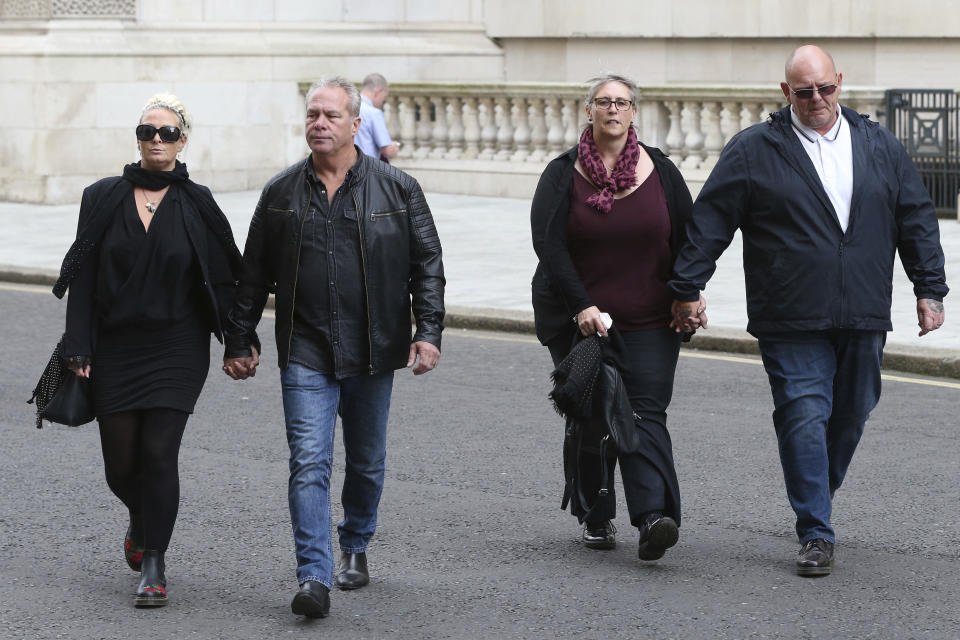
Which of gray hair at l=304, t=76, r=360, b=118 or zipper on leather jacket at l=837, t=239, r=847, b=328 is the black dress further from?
zipper on leather jacket at l=837, t=239, r=847, b=328

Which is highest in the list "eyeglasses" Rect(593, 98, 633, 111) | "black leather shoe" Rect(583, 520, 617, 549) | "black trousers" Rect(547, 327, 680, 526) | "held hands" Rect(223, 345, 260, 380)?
"eyeglasses" Rect(593, 98, 633, 111)

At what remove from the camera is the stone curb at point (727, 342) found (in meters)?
9.95

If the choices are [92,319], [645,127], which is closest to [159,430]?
[92,319]

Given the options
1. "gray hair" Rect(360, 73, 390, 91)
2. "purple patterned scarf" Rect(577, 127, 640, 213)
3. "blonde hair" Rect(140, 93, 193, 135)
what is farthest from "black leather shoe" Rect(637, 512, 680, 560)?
"gray hair" Rect(360, 73, 390, 91)

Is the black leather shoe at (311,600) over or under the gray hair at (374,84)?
under

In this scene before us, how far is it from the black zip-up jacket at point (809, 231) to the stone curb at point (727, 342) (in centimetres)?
395

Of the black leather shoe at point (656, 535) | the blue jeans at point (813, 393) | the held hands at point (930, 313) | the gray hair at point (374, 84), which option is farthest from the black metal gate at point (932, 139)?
the black leather shoe at point (656, 535)

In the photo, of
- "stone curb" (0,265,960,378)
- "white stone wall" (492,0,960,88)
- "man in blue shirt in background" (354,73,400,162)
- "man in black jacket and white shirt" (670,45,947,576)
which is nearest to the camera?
"man in black jacket and white shirt" (670,45,947,576)

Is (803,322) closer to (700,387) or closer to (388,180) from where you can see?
(388,180)

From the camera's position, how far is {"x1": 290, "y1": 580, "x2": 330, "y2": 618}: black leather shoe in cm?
539

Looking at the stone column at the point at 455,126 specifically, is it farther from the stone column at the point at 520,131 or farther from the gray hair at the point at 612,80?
the gray hair at the point at 612,80

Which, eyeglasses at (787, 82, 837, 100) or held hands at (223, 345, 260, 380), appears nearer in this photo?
held hands at (223, 345, 260, 380)

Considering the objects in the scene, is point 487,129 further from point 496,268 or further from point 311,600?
point 311,600

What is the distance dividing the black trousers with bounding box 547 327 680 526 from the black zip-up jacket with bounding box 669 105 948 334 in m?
0.25
